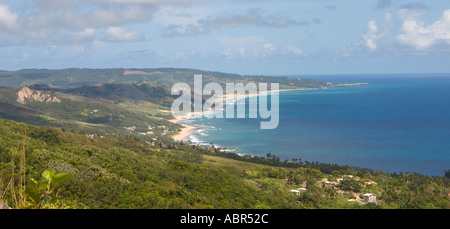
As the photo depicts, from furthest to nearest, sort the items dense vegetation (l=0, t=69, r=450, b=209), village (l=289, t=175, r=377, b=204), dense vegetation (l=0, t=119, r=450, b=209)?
village (l=289, t=175, r=377, b=204)
dense vegetation (l=0, t=119, r=450, b=209)
dense vegetation (l=0, t=69, r=450, b=209)

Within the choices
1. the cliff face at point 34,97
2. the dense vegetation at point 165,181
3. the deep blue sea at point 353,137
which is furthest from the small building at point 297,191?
the cliff face at point 34,97

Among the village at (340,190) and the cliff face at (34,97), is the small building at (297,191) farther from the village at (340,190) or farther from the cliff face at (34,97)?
the cliff face at (34,97)

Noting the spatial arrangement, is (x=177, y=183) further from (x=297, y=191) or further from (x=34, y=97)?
(x=34, y=97)

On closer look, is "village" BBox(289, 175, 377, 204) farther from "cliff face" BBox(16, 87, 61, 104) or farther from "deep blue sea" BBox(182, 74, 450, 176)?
"cliff face" BBox(16, 87, 61, 104)

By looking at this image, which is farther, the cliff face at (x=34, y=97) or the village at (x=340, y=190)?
the cliff face at (x=34, y=97)

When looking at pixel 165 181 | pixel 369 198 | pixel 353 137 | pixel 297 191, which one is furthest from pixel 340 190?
pixel 353 137

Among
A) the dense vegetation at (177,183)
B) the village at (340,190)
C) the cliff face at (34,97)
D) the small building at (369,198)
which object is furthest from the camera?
the cliff face at (34,97)

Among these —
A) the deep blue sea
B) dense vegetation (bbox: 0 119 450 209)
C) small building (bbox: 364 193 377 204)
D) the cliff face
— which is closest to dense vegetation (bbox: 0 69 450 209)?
dense vegetation (bbox: 0 119 450 209)

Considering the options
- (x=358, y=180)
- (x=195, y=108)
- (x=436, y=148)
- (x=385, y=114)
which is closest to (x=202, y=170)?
(x=358, y=180)
